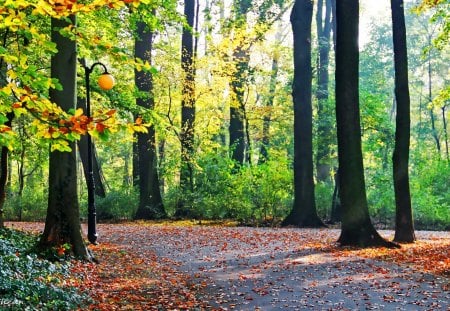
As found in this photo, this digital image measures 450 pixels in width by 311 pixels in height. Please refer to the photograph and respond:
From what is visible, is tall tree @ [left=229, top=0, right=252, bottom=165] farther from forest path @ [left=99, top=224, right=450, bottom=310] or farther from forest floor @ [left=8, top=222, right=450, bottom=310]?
forest floor @ [left=8, top=222, right=450, bottom=310]

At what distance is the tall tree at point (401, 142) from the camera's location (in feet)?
44.1

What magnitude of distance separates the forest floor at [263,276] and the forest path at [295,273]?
15mm

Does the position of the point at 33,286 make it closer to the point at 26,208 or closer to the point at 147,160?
the point at 147,160

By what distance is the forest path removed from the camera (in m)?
7.05

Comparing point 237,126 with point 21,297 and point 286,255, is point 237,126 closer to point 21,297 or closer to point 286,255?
point 286,255

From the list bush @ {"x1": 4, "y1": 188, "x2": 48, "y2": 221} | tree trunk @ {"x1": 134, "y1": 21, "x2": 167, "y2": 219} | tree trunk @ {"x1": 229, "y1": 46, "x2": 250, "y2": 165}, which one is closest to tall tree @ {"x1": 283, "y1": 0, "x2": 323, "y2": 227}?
tree trunk @ {"x1": 229, "y1": 46, "x2": 250, "y2": 165}

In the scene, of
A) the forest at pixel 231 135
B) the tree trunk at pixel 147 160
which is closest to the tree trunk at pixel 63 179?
A: the forest at pixel 231 135

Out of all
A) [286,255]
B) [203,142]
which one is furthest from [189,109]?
[286,255]

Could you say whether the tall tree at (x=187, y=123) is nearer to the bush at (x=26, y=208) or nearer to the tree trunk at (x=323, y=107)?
the tree trunk at (x=323, y=107)

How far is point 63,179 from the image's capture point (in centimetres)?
957

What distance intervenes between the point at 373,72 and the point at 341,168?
26.7 metres

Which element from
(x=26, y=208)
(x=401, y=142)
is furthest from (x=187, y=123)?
(x=401, y=142)

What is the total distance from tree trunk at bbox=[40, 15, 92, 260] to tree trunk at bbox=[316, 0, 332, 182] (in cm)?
1596

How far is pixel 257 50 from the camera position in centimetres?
2359
